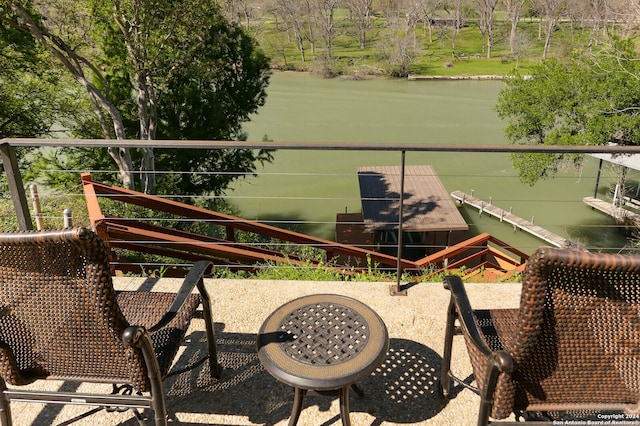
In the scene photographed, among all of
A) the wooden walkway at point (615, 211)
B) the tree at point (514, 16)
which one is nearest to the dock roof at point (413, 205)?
the wooden walkway at point (615, 211)

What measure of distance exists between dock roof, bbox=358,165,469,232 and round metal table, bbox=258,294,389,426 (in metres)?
8.90

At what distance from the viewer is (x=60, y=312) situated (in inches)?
51.8

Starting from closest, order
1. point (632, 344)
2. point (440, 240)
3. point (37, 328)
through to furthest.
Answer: point (632, 344) < point (37, 328) < point (440, 240)

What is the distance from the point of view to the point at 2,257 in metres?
1.25

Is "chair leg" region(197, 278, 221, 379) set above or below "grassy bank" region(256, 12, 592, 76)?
below

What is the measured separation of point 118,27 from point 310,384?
1226cm

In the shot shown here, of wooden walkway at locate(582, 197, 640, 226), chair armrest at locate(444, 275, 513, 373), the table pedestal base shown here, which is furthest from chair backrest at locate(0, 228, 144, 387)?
wooden walkway at locate(582, 197, 640, 226)

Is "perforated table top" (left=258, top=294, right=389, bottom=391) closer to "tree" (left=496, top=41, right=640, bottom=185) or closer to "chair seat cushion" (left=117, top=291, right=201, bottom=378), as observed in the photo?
"chair seat cushion" (left=117, top=291, right=201, bottom=378)

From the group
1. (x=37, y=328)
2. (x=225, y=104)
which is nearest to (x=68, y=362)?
(x=37, y=328)

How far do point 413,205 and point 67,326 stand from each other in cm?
1184

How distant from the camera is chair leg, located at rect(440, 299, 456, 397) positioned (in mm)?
1780

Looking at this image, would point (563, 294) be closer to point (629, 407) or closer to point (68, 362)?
point (629, 407)

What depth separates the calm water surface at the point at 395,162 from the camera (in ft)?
52.5

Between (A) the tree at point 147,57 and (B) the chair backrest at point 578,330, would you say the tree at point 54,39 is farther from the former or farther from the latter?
(B) the chair backrest at point 578,330
